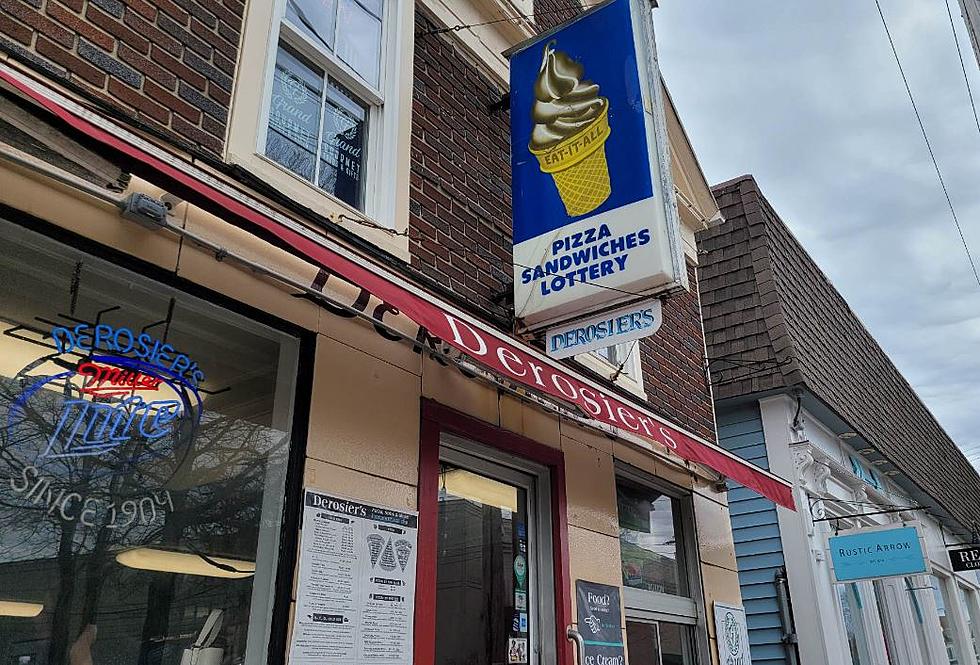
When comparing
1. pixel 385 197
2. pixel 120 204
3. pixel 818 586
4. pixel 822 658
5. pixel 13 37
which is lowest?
pixel 822 658

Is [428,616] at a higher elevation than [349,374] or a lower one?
lower

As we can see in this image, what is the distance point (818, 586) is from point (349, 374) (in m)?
7.15

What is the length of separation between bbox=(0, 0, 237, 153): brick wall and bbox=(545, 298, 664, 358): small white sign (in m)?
2.24

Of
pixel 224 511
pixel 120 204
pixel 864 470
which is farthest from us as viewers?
pixel 864 470

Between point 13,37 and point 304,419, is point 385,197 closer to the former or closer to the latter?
point 304,419

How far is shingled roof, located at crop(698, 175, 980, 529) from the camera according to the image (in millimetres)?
10086

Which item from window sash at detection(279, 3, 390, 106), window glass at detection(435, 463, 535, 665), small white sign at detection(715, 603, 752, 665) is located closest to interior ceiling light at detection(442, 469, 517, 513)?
window glass at detection(435, 463, 535, 665)

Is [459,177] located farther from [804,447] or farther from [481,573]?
[804,447]

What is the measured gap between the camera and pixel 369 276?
3377 mm

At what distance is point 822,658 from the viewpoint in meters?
8.69

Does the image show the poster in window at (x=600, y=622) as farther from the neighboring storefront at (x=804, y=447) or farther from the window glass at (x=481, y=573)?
the neighboring storefront at (x=804, y=447)

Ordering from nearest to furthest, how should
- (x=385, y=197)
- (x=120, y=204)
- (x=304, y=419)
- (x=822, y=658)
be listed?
(x=120, y=204) < (x=304, y=419) < (x=385, y=197) < (x=822, y=658)

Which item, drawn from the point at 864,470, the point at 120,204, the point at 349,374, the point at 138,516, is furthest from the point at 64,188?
the point at 864,470

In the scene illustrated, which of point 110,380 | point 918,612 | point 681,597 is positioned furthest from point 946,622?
point 110,380
